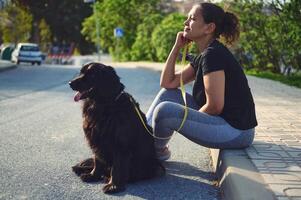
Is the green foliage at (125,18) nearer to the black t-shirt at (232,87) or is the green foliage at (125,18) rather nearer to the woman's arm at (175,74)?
the woman's arm at (175,74)

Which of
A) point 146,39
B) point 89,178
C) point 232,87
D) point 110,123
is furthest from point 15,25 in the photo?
point 110,123

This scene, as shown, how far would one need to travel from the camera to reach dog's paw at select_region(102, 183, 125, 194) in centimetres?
431

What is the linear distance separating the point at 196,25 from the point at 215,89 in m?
0.71

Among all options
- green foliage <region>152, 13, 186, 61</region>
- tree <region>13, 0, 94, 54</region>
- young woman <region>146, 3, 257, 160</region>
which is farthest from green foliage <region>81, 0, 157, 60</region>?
young woman <region>146, 3, 257, 160</region>

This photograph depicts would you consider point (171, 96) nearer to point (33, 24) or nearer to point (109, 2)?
point (109, 2)

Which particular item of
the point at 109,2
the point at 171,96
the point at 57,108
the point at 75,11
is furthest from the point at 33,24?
the point at 171,96

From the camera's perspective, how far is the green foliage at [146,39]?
36381 mm

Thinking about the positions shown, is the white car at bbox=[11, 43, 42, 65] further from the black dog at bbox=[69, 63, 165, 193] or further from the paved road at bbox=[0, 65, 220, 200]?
the black dog at bbox=[69, 63, 165, 193]

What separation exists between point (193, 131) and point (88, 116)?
0.99 metres

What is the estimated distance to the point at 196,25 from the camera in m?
4.93

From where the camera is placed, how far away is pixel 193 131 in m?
4.77

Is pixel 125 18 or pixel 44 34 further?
pixel 44 34

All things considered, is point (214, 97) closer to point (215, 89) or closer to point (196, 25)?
point (215, 89)

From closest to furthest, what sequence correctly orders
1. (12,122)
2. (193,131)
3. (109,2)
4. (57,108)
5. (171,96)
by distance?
1. (193,131)
2. (171,96)
3. (12,122)
4. (57,108)
5. (109,2)
